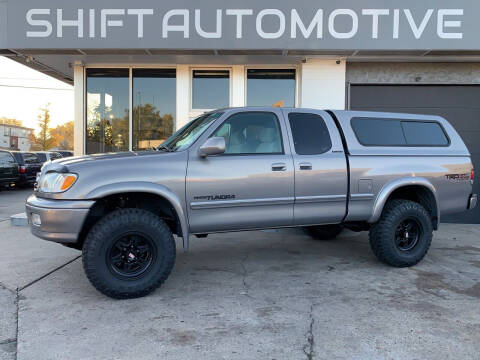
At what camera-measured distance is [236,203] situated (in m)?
4.25

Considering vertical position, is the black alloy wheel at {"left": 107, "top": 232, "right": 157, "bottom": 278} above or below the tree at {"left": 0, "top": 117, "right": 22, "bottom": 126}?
below

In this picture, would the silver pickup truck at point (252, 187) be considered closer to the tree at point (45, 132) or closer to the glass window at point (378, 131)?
the glass window at point (378, 131)

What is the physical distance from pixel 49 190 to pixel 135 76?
6039mm

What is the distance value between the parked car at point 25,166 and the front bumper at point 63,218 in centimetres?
1458

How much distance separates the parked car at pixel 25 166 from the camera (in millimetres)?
16617

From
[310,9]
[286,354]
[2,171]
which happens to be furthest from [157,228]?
[2,171]

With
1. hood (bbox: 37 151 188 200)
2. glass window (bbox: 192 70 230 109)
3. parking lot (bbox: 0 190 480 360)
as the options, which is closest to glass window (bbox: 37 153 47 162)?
glass window (bbox: 192 70 230 109)

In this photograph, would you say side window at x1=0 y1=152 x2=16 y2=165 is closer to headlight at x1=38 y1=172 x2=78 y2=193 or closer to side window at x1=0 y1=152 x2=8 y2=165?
side window at x1=0 y1=152 x2=8 y2=165

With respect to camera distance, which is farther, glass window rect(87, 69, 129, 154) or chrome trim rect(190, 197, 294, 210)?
glass window rect(87, 69, 129, 154)

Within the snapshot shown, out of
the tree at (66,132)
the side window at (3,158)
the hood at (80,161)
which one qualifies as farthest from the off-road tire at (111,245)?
the tree at (66,132)

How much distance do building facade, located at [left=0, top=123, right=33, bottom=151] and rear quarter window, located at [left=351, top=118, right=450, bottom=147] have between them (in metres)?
63.6

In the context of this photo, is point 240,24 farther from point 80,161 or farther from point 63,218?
point 63,218

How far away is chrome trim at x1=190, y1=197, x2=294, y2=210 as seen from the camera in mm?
4116

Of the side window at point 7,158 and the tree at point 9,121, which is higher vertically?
the tree at point 9,121
